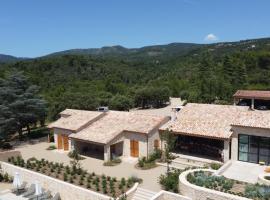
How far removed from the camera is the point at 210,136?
2419 centimetres

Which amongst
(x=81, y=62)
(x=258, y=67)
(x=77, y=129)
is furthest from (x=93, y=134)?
(x=81, y=62)

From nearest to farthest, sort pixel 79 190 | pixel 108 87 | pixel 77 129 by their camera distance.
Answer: pixel 79 190
pixel 77 129
pixel 108 87

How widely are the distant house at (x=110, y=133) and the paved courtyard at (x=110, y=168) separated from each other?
1239 millimetres

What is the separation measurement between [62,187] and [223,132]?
13103 mm

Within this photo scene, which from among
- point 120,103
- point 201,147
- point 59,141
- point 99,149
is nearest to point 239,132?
point 201,147

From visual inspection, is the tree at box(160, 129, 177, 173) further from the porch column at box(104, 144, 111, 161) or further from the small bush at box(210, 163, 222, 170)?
the porch column at box(104, 144, 111, 161)

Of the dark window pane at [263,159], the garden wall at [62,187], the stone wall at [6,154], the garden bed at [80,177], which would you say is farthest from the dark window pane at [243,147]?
the stone wall at [6,154]

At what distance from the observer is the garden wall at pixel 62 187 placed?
1958 centimetres

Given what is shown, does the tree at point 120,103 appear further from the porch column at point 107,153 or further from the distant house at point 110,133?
the porch column at point 107,153

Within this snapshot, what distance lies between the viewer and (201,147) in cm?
2625

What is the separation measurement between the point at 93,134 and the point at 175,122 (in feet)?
25.4

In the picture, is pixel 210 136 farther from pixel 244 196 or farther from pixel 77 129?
pixel 77 129

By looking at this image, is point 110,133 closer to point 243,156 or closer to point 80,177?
point 80,177

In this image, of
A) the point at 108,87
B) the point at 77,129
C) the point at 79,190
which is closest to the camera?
the point at 79,190
